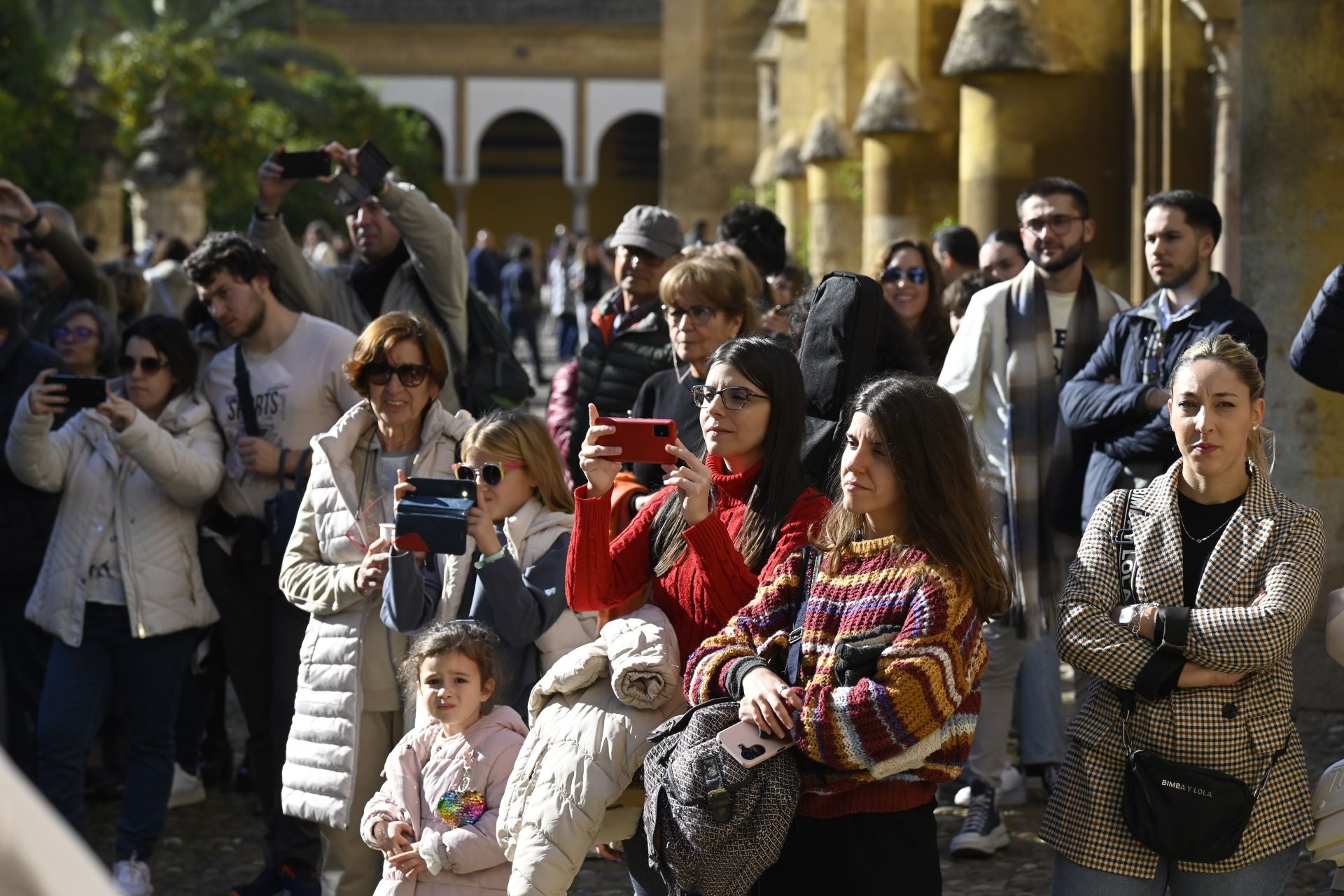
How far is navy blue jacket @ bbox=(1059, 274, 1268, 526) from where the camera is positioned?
5730 millimetres

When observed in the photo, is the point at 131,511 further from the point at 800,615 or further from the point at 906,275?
the point at 800,615

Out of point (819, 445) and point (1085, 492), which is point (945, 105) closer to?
point (1085, 492)

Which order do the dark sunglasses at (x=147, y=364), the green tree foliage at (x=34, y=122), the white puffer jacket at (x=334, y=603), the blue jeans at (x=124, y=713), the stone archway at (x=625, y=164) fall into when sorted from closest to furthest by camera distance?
the white puffer jacket at (x=334, y=603), the blue jeans at (x=124, y=713), the dark sunglasses at (x=147, y=364), the green tree foliage at (x=34, y=122), the stone archway at (x=625, y=164)

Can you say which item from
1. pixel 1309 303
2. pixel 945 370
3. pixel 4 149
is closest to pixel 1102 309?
pixel 945 370

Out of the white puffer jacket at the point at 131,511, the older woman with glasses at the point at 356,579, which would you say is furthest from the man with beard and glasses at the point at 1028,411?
the white puffer jacket at the point at 131,511

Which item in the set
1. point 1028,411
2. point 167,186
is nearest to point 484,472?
point 1028,411

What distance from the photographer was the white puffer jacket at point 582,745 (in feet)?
13.4

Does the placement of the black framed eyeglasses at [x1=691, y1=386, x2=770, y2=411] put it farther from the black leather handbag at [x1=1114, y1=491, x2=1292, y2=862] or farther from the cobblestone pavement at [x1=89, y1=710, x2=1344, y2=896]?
the cobblestone pavement at [x1=89, y1=710, x2=1344, y2=896]

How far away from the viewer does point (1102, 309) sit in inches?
256

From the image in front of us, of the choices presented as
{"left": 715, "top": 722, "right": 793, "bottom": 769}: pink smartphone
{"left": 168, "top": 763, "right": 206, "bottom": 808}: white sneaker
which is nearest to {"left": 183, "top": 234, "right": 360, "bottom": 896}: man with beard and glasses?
{"left": 168, "top": 763, "right": 206, "bottom": 808}: white sneaker

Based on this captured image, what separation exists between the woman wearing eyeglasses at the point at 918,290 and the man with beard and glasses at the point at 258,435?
2127mm

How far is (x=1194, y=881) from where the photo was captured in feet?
13.1

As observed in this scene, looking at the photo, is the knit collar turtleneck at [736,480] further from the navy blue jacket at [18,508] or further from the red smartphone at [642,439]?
the navy blue jacket at [18,508]

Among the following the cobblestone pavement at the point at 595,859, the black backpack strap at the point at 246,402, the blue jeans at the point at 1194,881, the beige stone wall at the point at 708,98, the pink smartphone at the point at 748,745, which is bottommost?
the cobblestone pavement at the point at 595,859
